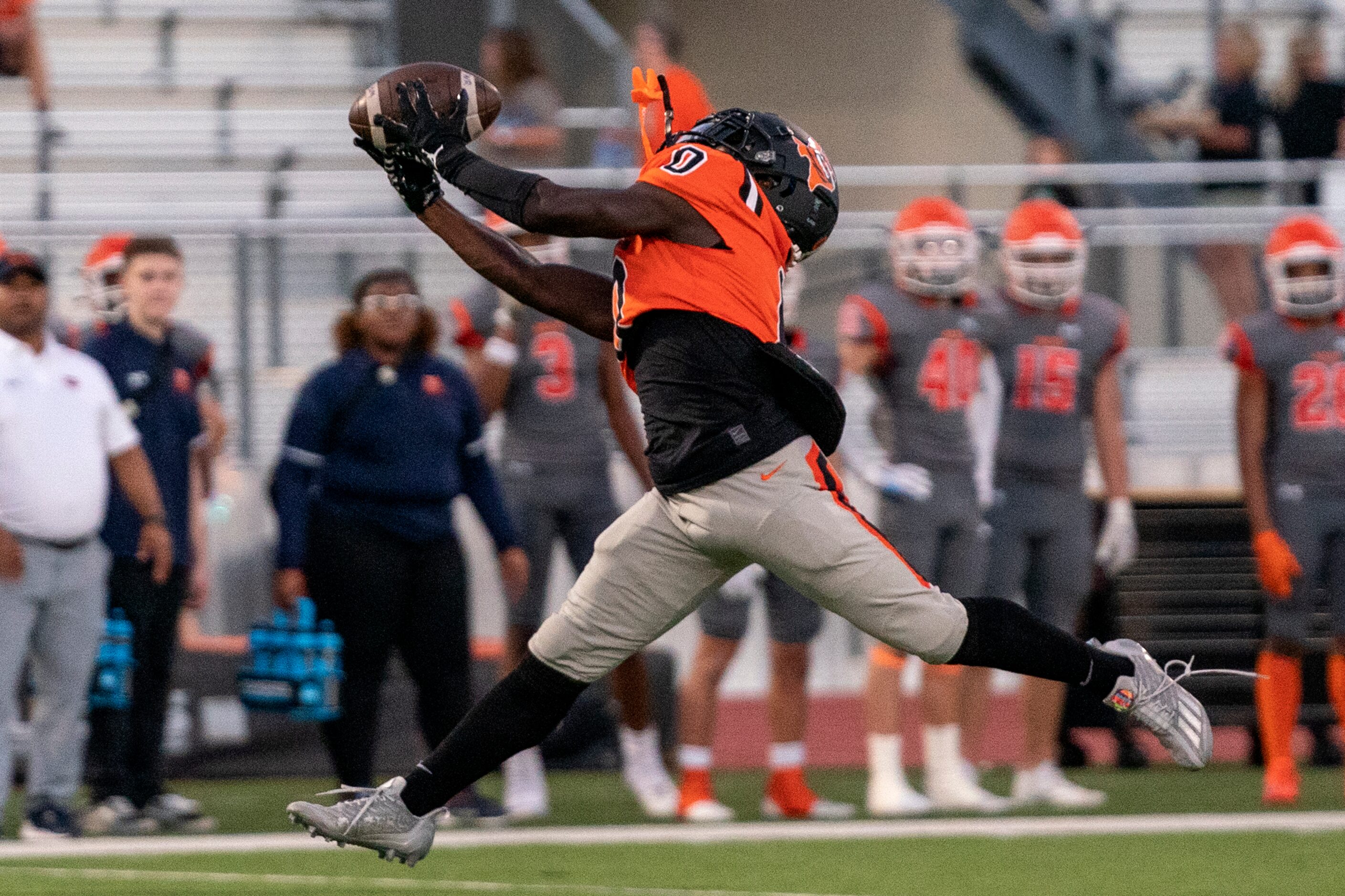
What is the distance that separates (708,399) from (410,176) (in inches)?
30.7

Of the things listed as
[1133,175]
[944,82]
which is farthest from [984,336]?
[944,82]

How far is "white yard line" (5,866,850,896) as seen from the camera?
17.1 feet

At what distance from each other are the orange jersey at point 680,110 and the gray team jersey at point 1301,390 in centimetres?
349

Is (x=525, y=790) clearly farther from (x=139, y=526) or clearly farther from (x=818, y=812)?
(x=139, y=526)

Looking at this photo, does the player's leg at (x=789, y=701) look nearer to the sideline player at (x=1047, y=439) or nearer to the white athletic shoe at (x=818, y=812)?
the white athletic shoe at (x=818, y=812)

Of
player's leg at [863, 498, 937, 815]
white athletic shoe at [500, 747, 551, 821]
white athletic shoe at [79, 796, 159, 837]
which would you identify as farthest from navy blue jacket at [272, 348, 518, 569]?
player's leg at [863, 498, 937, 815]

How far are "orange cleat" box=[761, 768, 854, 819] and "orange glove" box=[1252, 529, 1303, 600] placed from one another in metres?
1.79

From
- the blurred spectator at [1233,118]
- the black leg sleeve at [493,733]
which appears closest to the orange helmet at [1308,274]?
the black leg sleeve at [493,733]

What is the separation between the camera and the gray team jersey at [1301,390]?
7.52m

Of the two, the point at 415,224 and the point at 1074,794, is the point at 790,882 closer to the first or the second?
the point at 1074,794

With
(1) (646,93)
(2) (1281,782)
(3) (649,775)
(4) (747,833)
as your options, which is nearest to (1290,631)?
(2) (1281,782)

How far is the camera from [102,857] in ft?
19.8

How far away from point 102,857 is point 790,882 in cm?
211

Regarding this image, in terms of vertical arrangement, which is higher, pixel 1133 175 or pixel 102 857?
pixel 1133 175
